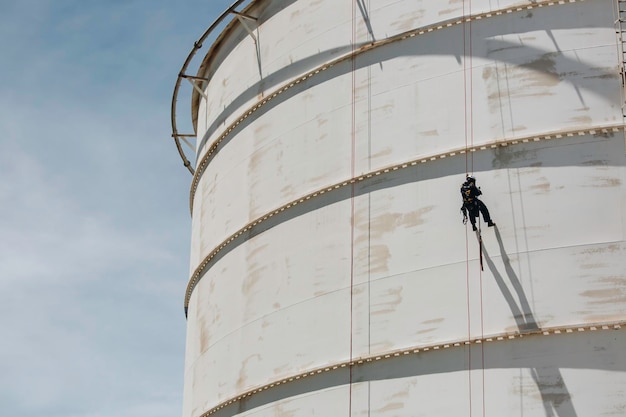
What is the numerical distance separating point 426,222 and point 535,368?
7.10ft

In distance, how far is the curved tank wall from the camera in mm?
11320

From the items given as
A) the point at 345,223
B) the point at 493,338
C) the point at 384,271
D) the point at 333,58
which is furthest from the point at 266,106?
the point at 493,338

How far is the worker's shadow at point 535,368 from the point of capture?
1089cm

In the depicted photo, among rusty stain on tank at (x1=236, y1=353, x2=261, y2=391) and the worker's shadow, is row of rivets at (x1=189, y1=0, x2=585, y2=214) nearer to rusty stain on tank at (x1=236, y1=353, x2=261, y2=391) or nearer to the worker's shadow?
the worker's shadow

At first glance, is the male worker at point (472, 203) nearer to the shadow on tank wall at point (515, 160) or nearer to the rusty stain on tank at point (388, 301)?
the shadow on tank wall at point (515, 160)

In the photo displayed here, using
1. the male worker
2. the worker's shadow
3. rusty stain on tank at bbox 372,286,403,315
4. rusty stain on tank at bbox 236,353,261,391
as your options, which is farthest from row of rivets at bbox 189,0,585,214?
rusty stain on tank at bbox 236,353,261,391

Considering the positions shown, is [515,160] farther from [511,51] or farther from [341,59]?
[341,59]

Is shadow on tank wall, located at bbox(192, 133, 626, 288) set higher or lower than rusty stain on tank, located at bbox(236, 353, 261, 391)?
higher

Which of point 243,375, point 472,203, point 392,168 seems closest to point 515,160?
point 472,203

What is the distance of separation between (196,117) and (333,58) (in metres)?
5.23

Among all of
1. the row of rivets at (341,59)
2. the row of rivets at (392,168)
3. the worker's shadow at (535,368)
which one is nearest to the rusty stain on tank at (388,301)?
the worker's shadow at (535,368)

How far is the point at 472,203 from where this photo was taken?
38.5 ft

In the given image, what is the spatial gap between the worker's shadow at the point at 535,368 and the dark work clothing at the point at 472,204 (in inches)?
9.6

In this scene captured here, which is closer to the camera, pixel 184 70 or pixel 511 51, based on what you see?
pixel 511 51
